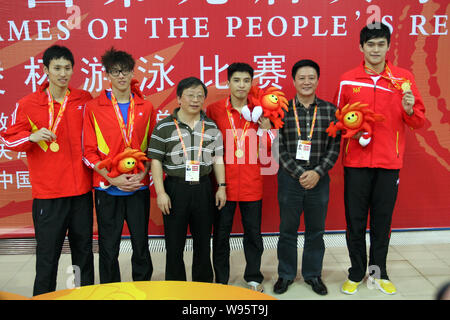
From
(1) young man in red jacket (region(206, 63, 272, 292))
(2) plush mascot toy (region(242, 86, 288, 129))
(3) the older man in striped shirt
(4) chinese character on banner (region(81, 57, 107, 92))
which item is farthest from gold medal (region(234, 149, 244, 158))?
(4) chinese character on banner (region(81, 57, 107, 92))

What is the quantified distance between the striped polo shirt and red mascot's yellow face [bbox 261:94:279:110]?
0.38 meters

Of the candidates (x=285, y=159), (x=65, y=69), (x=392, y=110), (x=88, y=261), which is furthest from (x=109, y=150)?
(x=392, y=110)

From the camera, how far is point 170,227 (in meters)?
2.66

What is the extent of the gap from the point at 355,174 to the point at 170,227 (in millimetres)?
1252

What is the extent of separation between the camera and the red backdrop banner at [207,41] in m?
3.47

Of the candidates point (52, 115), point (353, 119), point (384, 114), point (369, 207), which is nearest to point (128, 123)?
point (52, 115)

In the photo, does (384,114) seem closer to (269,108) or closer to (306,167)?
(306,167)

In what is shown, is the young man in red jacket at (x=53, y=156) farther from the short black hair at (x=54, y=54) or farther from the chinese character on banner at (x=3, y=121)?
the chinese character on banner at (x=3, y=121)

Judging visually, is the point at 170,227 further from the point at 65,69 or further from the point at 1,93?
the point at 1,93

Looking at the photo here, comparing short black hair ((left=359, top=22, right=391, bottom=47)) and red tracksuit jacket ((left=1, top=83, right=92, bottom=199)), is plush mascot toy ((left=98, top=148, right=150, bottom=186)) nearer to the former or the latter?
red tracksuit jacket ((left=1, top=83, right=92, bottom=199))

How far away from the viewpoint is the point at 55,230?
253cm

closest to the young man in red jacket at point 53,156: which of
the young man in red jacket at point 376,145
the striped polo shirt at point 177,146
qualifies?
the striped polo shirt at point 177,146

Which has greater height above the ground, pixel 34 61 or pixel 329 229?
pixel 34 61

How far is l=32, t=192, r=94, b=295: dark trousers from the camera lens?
252cm
